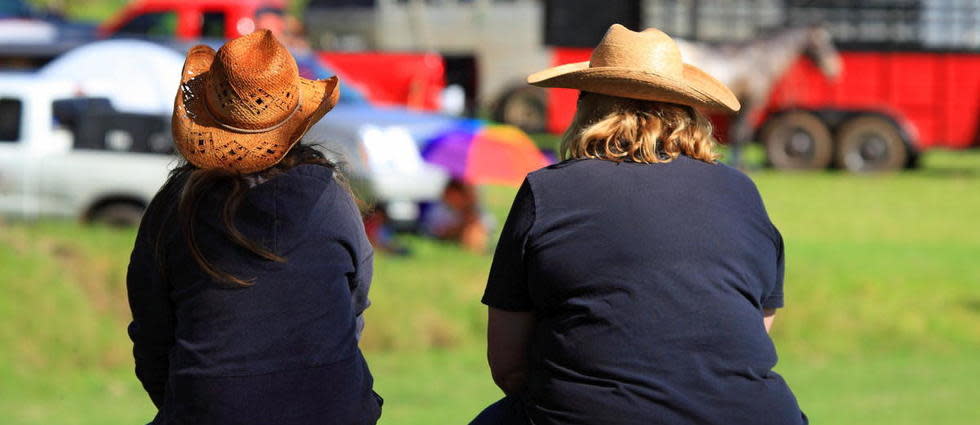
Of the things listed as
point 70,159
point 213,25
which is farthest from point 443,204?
point 213,25

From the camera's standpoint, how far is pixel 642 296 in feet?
10.3

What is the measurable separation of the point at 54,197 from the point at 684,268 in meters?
9.94

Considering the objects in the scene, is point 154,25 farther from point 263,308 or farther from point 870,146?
point 263,308

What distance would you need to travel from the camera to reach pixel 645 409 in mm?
3111

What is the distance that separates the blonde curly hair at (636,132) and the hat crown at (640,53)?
0.29 feet

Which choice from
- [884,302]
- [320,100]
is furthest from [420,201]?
[320,100]

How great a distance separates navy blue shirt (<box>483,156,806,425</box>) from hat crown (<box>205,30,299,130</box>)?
0.59 metres

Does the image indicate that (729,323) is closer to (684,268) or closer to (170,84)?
(684,268)

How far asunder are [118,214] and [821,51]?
12.8 m

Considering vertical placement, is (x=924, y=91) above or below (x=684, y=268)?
below

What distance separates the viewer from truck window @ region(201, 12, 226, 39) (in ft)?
62.2

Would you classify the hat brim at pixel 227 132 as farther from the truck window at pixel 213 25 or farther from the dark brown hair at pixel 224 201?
the truck window at pixel 213 25

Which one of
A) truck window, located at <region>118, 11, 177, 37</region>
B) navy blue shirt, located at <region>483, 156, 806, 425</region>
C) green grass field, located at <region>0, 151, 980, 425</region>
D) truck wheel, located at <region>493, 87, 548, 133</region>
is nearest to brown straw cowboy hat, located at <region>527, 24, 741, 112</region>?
navy blue shirt, located at <region>483, 156, 806, 425</region>

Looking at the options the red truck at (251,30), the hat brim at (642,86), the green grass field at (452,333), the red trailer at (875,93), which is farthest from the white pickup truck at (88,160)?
the red trailer at (875,93)
